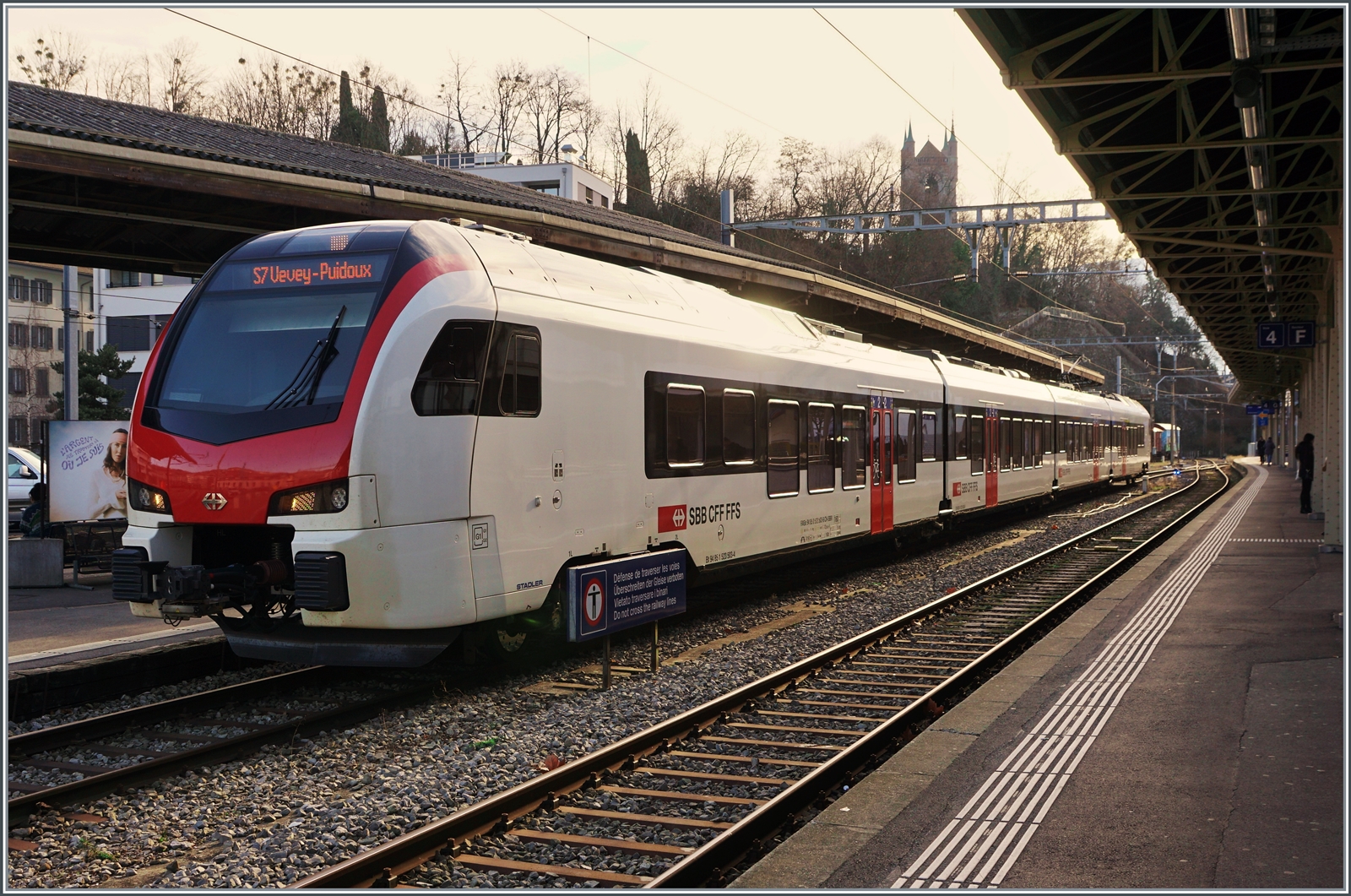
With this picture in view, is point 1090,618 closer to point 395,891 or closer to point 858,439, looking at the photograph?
point 858,439

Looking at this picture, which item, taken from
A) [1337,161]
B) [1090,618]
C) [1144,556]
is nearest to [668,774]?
[1090,618]

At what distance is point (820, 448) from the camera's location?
14.9 meters

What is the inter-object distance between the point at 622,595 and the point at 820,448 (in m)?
6.05

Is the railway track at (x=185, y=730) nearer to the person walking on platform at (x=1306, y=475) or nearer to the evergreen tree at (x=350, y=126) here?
the person walking on platform at (x=1306, y=475)

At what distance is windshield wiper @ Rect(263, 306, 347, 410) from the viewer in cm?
818

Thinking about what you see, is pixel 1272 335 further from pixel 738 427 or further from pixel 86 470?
pixel 86 470

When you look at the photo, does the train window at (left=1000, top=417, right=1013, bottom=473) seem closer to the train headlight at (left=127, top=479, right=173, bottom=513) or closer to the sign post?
the sign post

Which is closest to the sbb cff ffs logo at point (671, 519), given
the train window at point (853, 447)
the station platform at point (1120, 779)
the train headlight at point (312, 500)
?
the station platform at point (1120, 779)

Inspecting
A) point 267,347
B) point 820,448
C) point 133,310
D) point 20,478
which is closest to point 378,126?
point 133,310

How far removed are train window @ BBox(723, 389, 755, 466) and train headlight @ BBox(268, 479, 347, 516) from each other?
16.7ft

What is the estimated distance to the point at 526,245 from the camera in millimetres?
9711

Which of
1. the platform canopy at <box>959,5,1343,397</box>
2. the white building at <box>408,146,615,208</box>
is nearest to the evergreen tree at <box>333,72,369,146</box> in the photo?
the white building at <box>408,146,615,208</box>

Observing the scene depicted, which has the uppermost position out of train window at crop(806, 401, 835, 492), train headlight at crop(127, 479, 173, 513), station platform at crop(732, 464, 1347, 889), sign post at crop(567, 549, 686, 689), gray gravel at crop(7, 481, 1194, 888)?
train window at crop(806, 401, 835, 492)

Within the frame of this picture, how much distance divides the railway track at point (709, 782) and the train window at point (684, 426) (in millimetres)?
2319
